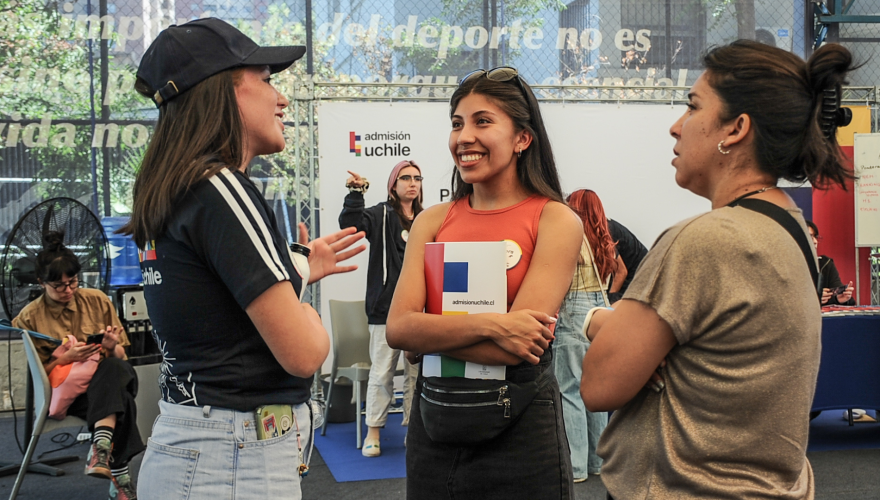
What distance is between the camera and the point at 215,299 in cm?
115

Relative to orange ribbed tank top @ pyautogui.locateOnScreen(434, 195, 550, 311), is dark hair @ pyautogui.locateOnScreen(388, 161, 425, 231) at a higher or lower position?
higher

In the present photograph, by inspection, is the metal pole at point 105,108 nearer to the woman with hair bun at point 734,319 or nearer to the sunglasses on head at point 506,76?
the sunglasses on head at point 506,76

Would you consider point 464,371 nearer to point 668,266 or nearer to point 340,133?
point 668,266

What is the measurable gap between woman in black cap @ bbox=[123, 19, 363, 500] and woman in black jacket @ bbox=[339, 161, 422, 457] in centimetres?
323

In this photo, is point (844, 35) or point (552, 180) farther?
point (844, 35)

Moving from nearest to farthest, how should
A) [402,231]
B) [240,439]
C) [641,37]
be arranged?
1. [240,439]
2. [402,231]
3. [641,37]

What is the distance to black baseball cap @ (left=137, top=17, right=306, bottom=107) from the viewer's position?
1203 mm

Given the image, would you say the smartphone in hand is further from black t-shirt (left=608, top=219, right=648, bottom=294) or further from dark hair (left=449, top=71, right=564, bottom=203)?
black t-shirt (left=608, top=219, right=648, bottom=294)

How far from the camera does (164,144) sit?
4.03ft

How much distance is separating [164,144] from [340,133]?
4.29 meters

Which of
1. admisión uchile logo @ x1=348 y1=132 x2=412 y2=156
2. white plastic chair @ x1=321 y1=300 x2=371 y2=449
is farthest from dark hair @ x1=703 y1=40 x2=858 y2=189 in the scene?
admisión uchile logo @ x1=348 y1=132 x2=412 y2=156

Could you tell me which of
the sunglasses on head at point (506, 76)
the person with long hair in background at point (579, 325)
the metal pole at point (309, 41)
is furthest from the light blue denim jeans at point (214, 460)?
the metal pole at point (309, 41)

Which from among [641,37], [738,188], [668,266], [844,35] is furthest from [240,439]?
[844,35]

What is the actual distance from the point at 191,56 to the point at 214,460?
2.26 ft
